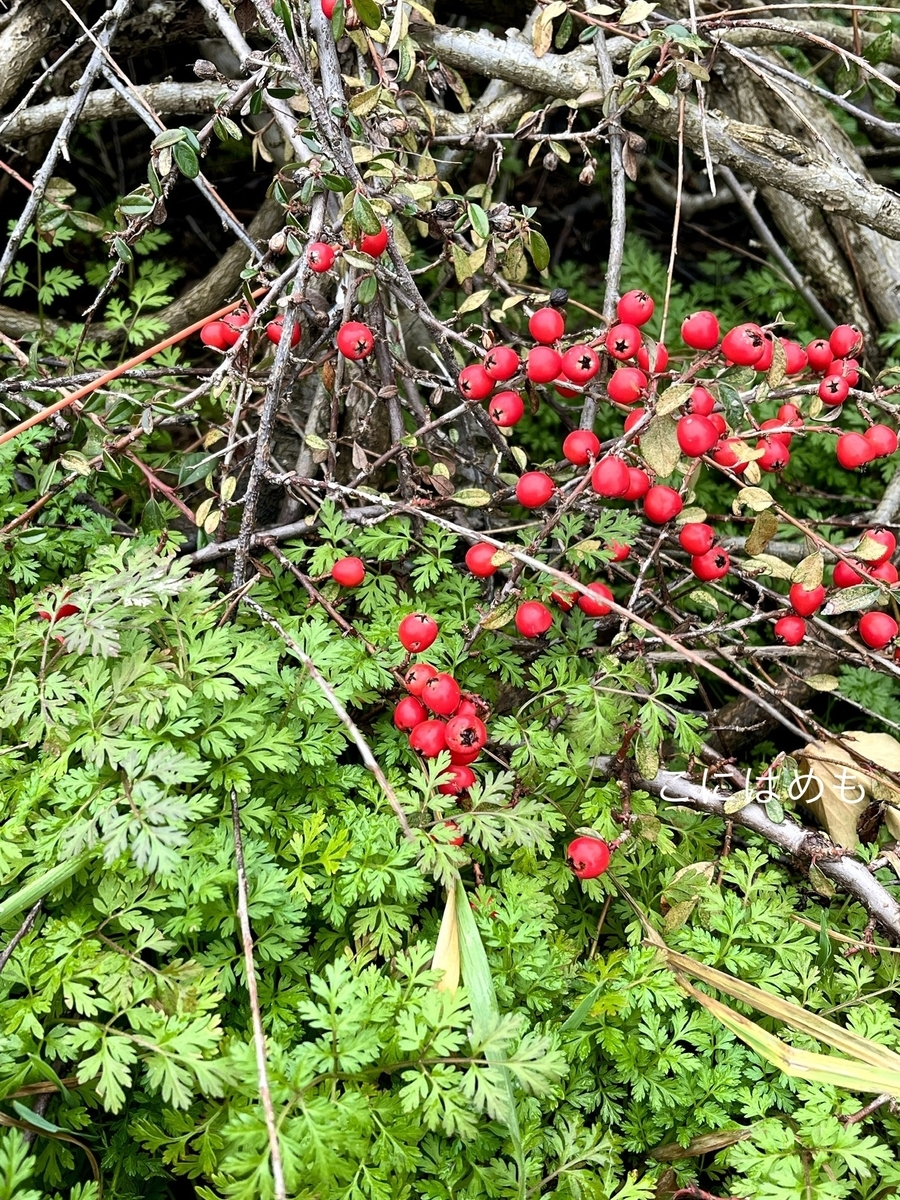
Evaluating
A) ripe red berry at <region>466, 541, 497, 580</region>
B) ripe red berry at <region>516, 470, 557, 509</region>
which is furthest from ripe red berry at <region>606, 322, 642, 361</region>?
ripe red berry at <region>466, 541, 497, 580</region>

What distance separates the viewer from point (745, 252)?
3840 millimetres

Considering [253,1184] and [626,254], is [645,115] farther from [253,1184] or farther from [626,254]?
[253,1184]

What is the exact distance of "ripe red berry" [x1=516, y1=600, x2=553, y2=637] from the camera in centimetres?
220

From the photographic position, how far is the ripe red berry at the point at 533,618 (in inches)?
86.6

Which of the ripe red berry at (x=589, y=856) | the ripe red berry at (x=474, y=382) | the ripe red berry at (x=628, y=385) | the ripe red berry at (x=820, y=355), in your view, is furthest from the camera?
the ripe red berry at (x=820, y=355)

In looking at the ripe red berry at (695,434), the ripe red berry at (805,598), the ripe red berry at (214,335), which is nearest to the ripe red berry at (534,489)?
the ripe red berry at (695,434)

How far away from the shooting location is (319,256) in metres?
2.19

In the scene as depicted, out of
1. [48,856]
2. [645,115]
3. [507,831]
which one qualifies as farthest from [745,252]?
[48,856]

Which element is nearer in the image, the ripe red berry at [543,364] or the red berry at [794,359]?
the ripe red berry at [543,364]

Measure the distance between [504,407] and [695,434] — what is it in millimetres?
501

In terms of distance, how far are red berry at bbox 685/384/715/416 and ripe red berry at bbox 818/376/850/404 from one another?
12.9 inches

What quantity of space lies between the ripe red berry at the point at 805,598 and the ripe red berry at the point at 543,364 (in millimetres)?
810

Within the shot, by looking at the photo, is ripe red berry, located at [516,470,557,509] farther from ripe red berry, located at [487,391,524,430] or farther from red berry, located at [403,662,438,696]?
red berry, located at [403,662,438,696]

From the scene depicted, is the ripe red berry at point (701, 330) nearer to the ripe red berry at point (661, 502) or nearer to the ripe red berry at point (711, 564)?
the ripe red berry at point (661, 502)
